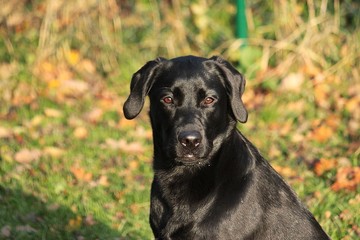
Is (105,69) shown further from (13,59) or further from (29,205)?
(29,205)

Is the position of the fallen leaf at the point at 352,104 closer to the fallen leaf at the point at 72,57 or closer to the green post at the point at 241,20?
the green post at the point at 241,20

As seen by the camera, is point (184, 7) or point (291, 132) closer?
point (291, 132)

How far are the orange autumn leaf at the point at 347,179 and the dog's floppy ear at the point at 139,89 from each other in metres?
2.46

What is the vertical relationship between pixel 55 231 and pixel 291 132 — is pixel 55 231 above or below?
above

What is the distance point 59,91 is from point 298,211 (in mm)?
5723

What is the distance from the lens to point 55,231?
577cm

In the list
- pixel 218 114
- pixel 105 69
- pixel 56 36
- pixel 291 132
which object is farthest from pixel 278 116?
pixel 218 114

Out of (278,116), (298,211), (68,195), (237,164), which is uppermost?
(237,164)

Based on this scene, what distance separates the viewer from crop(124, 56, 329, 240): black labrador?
14.0ft

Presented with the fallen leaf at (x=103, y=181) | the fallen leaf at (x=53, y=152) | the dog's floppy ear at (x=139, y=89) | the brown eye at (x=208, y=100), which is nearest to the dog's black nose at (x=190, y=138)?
the brown eye at (x=208, y=100)

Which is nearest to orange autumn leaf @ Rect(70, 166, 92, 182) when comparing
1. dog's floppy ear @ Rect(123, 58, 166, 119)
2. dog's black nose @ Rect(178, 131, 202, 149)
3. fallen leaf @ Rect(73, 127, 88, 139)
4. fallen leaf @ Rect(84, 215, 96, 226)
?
fallen leaf @ Rect(84, 215, 96, 226)

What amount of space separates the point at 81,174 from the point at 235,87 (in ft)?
9.35

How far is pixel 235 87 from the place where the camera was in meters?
4.59

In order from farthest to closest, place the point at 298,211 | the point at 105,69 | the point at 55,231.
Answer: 1. the point at 105,69
2. the point at 55,231
3. the point at 298,211
